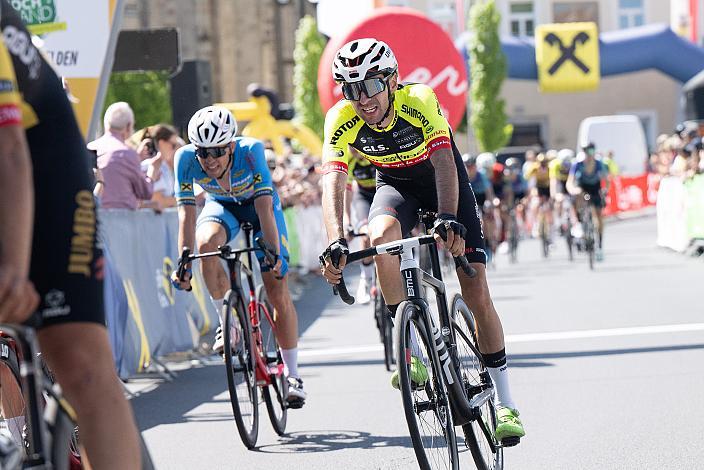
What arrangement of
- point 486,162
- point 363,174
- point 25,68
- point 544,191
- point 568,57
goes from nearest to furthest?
point 25,68, point 363,174, point 486,162, point 544,191, point 568,57

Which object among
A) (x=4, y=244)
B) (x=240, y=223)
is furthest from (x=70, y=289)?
(x=240, y=223)

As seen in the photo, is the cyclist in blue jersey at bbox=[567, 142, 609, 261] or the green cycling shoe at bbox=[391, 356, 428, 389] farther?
the cyclist in blue jersey at bbox=[567, 142, 609, 261]

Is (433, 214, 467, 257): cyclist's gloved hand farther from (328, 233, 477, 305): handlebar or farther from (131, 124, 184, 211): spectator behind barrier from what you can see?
(131, 124, 184, 211): spectator behind barrier

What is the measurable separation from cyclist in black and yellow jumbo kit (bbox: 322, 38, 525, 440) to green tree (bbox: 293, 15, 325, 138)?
53.3 meters

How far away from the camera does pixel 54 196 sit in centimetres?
341

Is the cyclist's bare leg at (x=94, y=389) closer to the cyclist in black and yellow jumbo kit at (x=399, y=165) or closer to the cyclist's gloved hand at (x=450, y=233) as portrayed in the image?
the cyclist's gloved hand at (x=450, y=233)

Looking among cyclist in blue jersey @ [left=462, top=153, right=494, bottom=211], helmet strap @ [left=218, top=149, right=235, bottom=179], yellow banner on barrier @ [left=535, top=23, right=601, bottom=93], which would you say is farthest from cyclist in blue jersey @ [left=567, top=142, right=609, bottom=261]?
yellow banner on barrier @ [left=535, top=23, right=601, bottom=93]

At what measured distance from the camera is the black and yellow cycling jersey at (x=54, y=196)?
132 inches

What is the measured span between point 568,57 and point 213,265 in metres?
41.4

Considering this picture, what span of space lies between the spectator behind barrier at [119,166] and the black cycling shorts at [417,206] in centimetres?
426

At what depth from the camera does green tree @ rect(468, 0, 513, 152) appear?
58062mm

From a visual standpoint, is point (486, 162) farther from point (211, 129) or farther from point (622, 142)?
point (622, 142)

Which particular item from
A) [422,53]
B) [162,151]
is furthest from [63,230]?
[422,53]

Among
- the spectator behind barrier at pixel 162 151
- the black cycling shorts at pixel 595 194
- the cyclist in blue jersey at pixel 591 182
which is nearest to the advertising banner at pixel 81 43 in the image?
the spectator behind barrier at pixel 162 151
